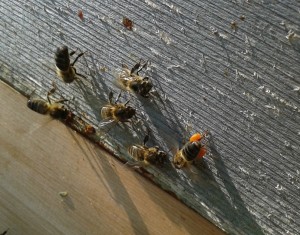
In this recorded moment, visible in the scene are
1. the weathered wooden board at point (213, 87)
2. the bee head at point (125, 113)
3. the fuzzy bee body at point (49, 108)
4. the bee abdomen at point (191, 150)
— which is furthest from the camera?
the fuzzy bee body at point (49, 108)

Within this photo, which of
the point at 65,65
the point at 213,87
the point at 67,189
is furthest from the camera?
the point at 67,189

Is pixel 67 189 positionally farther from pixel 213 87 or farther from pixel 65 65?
pixel 213 87

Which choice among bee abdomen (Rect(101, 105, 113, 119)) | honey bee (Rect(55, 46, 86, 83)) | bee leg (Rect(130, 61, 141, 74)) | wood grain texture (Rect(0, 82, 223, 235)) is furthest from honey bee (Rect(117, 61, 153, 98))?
wood grain texture (Rect(0, 82, 223, 235))

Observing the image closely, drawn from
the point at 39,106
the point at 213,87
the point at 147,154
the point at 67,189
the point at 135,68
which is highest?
the point at 213,87

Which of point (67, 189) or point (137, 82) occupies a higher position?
point (137, 82)

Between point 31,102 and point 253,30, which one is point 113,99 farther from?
point 253,30

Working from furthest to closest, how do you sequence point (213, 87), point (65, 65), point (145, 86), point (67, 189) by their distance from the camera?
point (67, 189), point (65, 65), point (145, 86), point (213, 87)

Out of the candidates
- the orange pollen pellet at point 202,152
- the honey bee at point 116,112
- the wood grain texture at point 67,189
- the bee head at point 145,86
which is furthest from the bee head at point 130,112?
the orange pollen pellet at point 202,152

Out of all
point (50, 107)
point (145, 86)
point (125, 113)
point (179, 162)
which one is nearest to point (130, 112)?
point (125, 113)

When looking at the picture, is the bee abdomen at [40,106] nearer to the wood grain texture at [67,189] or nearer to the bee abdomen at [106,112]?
the wood grain texture at [67,189]
